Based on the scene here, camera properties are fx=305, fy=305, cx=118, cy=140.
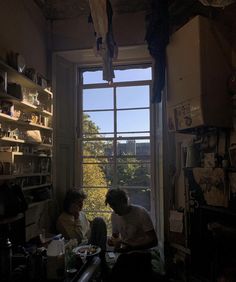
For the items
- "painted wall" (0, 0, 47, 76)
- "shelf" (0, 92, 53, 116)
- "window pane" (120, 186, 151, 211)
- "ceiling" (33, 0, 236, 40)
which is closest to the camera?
"shelf" (0, 92, 53, 116)

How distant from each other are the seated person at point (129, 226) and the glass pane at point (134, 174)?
25.7 inches

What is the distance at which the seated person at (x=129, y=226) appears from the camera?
2.63 meters

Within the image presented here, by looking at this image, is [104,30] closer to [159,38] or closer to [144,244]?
[159,38]

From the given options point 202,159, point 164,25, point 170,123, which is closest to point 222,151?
point 202,159

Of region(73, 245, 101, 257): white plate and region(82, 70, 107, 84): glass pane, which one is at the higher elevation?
region(82, 70, 107, 84): glass pane

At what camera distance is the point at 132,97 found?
3500 mm

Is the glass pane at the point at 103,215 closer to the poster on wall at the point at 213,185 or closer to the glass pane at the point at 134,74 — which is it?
the poster on wall at the point at 213,185

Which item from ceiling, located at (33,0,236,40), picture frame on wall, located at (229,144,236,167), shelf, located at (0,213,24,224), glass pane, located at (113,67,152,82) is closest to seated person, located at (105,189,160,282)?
shelf, located at (0,213,24,224)

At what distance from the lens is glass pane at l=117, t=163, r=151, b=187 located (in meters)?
3.42

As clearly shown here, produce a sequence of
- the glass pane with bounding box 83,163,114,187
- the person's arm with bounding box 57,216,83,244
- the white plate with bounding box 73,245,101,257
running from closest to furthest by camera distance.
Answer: the white plate with bounding box 73,245,101,257 < the person's arm with bounding box 57,216,83,244 < the glass pane with bounding box 83,163,114,187

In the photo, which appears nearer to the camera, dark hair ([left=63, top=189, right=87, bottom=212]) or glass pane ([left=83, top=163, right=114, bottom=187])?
dark hair ([left=63, top=189, right=87, bottom=212])

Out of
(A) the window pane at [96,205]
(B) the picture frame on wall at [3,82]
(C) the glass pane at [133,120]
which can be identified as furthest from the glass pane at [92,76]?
(B) the picture frame on wall at [3,82]

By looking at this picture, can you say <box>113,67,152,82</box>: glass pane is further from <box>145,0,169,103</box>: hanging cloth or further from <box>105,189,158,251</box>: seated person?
<box>105,189,158,251</box>: seated person

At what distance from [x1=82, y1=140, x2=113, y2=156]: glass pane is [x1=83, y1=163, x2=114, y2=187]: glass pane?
82mm
